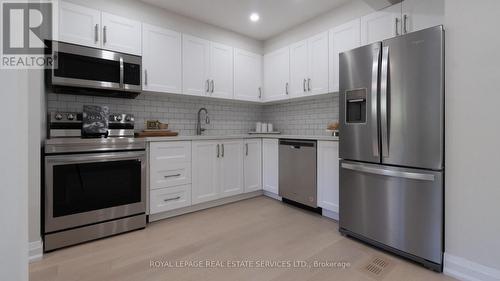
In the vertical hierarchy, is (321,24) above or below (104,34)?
above

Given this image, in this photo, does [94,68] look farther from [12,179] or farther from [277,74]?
[277,74]

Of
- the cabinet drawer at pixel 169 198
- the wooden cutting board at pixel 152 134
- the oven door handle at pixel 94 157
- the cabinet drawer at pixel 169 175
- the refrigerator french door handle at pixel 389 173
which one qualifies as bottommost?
the cabinet drawer at pixel 169 198

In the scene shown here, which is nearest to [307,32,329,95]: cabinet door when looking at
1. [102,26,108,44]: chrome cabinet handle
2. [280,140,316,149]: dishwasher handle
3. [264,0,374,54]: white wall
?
[264,0,374,54]: white wall

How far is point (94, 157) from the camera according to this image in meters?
2.21

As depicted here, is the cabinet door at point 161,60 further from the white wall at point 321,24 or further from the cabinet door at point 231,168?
the white wall at point 321,24

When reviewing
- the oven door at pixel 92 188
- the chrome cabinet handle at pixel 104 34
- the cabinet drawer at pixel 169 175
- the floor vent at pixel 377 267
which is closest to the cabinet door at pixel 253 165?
the cabinet drawer at pixel 169 175

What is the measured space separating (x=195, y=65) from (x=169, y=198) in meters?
1.75

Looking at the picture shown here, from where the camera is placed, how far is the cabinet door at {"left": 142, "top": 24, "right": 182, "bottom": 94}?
283 cm

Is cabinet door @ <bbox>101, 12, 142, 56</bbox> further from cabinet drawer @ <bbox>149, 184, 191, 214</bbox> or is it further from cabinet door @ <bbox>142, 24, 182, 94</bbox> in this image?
cabinet drawer @ <bbox>149, 184, 191, 214</bbox>

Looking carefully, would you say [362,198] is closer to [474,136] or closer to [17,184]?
[474,136]

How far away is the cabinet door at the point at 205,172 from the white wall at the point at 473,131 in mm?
2352

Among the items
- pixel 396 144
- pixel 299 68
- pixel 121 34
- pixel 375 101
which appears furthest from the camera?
pixel 299 68

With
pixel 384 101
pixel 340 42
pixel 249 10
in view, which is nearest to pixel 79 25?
pixel 249 10

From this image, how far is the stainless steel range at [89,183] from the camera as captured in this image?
80.2 inches
